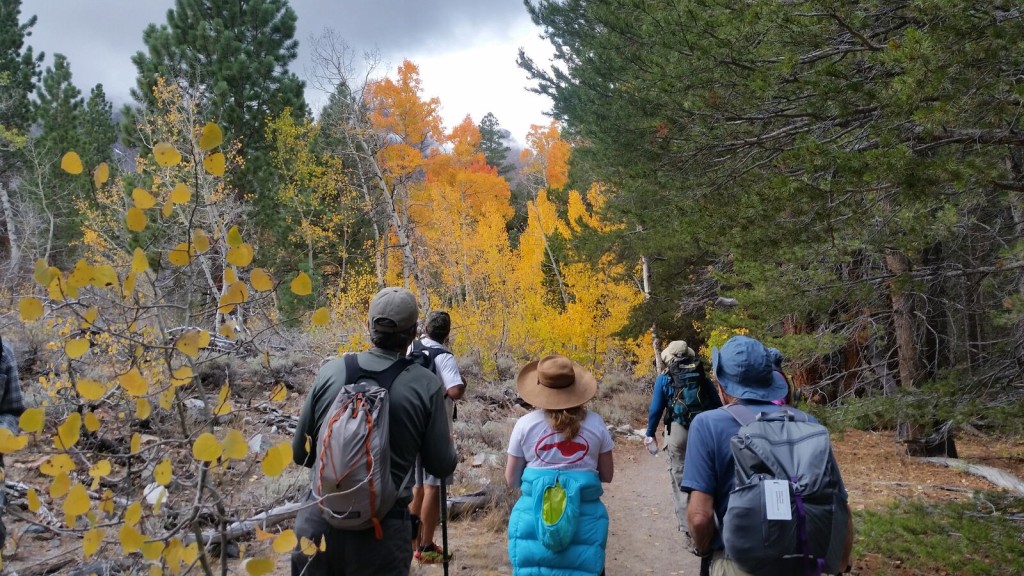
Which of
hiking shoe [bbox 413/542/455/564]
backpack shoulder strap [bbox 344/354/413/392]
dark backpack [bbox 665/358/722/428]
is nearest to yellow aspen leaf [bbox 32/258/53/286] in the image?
backpack shoulder strap [bbox 344/354/413/392]

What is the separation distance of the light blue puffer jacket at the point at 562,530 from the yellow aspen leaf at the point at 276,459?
1560 mm

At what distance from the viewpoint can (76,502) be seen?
1.27 meters

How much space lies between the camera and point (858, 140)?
4648mm

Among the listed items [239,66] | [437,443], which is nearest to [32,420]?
[437,443]

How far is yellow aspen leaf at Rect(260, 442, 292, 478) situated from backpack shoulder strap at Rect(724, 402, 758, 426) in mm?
1537

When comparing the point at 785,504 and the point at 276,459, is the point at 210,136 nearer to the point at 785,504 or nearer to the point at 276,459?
the point at 276,459

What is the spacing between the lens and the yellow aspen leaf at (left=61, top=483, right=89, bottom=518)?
1.25 meters

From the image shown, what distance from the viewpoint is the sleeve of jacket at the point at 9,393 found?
273cm

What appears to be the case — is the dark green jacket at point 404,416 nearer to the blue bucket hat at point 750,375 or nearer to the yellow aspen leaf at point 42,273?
the yellow aspen leaf at point 42,273

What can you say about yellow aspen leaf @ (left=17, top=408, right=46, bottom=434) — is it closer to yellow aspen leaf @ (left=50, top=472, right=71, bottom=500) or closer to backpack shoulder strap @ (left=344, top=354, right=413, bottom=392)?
yellow aspen leaf @ (left=50, top=472, right=71, bottom=500)

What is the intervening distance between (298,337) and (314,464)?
40.2 ft

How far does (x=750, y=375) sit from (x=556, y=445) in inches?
39.4

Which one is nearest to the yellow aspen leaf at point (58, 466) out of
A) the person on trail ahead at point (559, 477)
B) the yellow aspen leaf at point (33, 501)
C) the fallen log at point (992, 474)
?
the yellow aspen leaf at point (33, 501)

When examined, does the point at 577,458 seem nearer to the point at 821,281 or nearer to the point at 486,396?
the point at 821,281
